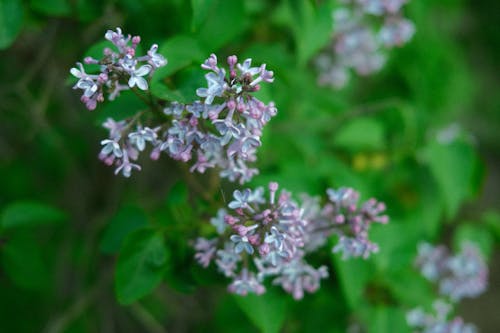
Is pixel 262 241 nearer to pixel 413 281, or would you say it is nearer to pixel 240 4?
pixel 240 4

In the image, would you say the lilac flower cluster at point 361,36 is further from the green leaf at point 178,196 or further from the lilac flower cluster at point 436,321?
the lilac flower cluster at point 436,321

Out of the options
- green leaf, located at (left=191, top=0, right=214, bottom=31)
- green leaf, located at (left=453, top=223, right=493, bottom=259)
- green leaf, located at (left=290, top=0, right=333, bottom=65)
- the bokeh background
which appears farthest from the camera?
green leaf, located at (left=453, top=223, right=493, bottom=259)

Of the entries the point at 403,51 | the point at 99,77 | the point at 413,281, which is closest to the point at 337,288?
the point at 413,281

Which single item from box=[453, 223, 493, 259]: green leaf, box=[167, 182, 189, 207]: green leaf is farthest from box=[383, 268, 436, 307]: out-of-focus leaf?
box=[167, 182, 189, 207]: green leaf

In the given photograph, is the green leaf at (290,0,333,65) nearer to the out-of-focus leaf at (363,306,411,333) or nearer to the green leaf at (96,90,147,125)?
the green leaf at (96,90,147,125)

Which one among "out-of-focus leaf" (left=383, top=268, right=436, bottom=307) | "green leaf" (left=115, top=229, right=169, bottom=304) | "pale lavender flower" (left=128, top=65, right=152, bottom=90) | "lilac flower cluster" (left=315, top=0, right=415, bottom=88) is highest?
"lilac flower cluster" (left=315, top=0, right=415, bottom=88)

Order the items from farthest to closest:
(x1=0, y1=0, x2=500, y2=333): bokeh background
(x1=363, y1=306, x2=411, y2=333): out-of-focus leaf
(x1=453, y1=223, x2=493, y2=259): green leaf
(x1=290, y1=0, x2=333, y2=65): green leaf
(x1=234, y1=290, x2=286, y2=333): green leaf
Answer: (x1=453, y1=223, x2=493, y2=259): green leaf
(x1=363, y1=306, x2=411, y2=333): out-of-focus leaf
(x1=290, y1=0, x2=333, y2=65): green leaf
(x1=0, y1=0, x2=500, y2=333): bokeh background
(x1=234, y1=290, x2=286, y2=333): green leaf
